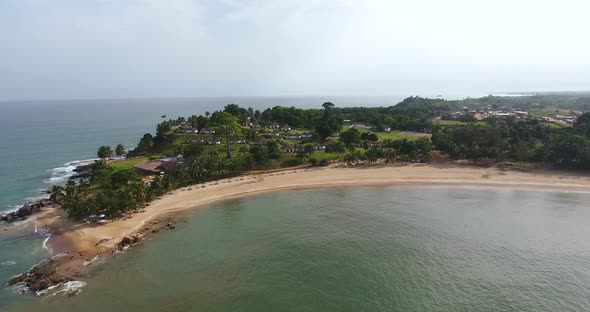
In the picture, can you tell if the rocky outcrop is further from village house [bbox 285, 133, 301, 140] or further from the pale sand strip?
village house [bbox 285, 133, 301, 140]

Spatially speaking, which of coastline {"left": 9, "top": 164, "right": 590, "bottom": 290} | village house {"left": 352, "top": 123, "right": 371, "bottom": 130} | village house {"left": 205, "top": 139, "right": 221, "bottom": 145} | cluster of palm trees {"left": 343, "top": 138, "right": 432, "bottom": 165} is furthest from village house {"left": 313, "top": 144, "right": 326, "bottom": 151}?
village house {"left": 352, "top": 123, "right": 371, "bottom": 130}

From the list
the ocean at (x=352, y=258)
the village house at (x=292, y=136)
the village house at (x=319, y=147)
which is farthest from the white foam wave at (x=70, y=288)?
the village house at (x=292, y=136)

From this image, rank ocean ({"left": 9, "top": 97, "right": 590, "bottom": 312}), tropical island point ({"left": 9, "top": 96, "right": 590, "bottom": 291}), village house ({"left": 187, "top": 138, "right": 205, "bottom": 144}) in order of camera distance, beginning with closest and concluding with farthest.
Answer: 1. ocean ({"left": 9, "top": 97, "right": 590, "bottom": 312})
2. tropical island point ({"left": 9, "top": 96, "right": 590, "bottom": 291})
3. village house ({"left": 187, "top": 138, "right": 205, "bottom": 144})

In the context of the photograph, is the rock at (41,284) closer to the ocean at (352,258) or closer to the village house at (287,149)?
the ocean at (352,258)

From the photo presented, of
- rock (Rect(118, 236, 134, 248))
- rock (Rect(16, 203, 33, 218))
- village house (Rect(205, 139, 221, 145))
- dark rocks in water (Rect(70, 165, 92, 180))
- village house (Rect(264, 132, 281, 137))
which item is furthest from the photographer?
village house (Rect(264, 132, 281, 137))

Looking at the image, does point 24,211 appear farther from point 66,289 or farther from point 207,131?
point 207,131

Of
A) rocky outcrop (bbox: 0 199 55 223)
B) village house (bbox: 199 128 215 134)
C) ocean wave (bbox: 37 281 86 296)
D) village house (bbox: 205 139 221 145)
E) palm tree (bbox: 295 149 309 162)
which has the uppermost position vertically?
village house (bbox: 199 128 215 134)

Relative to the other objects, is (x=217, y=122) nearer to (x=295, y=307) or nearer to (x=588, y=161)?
(x=295, y=307)

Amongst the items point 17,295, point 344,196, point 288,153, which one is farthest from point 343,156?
point 17,295
